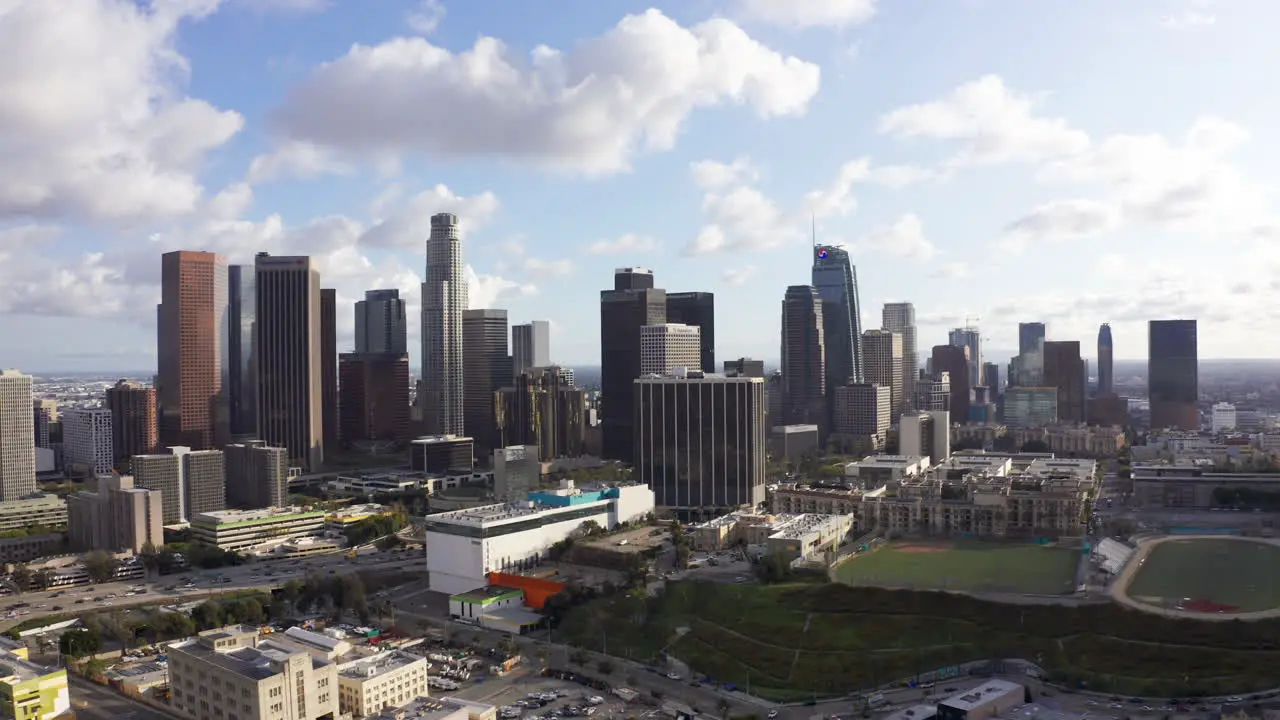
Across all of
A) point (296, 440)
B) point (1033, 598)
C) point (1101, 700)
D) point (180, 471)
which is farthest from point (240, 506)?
point (1101, 700)

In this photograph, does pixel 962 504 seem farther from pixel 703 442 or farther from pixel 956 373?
pixel 956 373

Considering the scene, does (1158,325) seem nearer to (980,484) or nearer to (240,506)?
(980,484)

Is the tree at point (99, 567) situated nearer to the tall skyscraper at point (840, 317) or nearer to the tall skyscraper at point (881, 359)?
the tall skyscraper at point (840, 317)

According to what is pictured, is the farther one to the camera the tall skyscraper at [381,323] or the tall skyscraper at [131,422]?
the tall skyscraper at [381,323]

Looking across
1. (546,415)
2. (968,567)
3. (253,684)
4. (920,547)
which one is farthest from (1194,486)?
(253,684)

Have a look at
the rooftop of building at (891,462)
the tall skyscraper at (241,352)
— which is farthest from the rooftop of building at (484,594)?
the tall skyscraper at (241,352)

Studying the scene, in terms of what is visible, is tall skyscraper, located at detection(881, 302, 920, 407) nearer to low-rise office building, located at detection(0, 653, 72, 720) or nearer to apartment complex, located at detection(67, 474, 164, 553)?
apartment complex, located at detection(67, 474, 164, 553)

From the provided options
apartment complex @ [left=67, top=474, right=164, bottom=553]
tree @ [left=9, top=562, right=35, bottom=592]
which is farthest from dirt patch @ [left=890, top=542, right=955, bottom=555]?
tree @ [left=9, top=562, right=35, bottom=592]
